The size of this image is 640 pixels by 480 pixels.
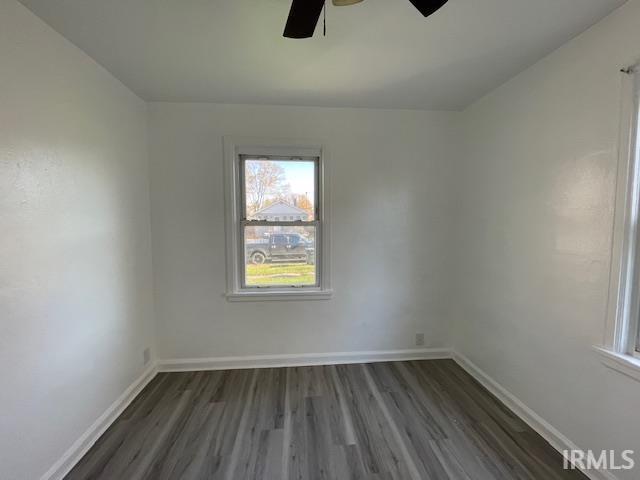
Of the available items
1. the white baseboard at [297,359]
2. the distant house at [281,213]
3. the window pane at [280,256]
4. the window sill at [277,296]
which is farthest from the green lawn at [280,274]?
the white baseboard at [297,359]

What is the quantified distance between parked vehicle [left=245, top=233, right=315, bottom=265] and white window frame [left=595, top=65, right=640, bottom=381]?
204cm

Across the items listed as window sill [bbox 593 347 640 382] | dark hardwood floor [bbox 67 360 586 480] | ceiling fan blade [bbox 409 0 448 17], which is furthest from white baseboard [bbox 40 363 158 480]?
window sill [bbox 593 347 640 382]

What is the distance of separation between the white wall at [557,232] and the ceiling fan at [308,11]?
1.07 meters

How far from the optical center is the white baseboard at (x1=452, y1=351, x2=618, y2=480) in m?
1.50

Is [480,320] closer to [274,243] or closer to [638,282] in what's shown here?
[638,282]

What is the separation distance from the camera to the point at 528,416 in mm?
1883

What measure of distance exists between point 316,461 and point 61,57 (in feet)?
8.87

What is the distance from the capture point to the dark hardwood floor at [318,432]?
155cm

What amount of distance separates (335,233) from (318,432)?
5.13 feet

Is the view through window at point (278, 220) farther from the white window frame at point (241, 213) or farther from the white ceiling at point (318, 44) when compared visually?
the white ceiling at point (318, 44)

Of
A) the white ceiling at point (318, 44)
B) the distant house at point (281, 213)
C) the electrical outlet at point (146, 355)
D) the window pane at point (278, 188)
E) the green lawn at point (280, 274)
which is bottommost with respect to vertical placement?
the electrical outlet at point (146, 355)

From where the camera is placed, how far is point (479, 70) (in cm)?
192

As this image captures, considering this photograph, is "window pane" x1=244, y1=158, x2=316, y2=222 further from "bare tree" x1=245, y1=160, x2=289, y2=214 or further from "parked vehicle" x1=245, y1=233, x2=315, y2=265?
"parked vehicle" x1=245, y1=233, x2=315, y2=265

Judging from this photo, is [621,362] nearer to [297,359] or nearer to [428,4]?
[428,4]
